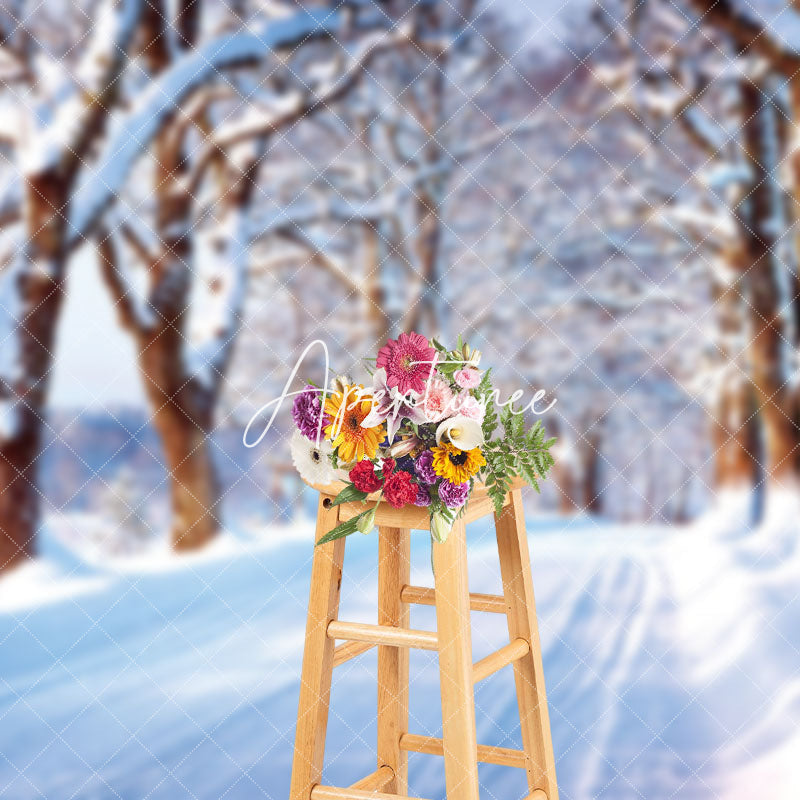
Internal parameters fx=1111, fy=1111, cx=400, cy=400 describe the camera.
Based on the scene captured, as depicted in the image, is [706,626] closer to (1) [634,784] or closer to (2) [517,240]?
(1) [634,784]

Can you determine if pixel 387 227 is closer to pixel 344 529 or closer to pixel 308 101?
pixel 308 101

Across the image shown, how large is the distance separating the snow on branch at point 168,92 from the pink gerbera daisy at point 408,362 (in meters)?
2.18

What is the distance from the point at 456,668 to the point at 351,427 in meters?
0.37

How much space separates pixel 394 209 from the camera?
3.69 metres

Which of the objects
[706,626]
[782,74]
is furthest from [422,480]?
[782,74]

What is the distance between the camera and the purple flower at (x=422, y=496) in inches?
60.9

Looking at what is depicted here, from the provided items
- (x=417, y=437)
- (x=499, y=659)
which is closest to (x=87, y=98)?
(x=417, y=437)

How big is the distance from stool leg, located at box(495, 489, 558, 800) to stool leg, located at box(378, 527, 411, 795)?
19 cm

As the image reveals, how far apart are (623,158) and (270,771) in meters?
2.38

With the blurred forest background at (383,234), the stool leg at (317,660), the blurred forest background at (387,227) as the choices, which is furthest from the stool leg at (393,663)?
the blurred forest background at (387,227)

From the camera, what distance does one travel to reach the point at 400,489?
154 cm

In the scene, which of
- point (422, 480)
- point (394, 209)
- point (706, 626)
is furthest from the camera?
point (394, 209)

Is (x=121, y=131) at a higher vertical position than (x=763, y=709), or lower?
higher

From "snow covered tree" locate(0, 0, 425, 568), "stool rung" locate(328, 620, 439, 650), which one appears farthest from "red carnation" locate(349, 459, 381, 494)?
"snow covered tree" locate(0, 0, 425, 568)
